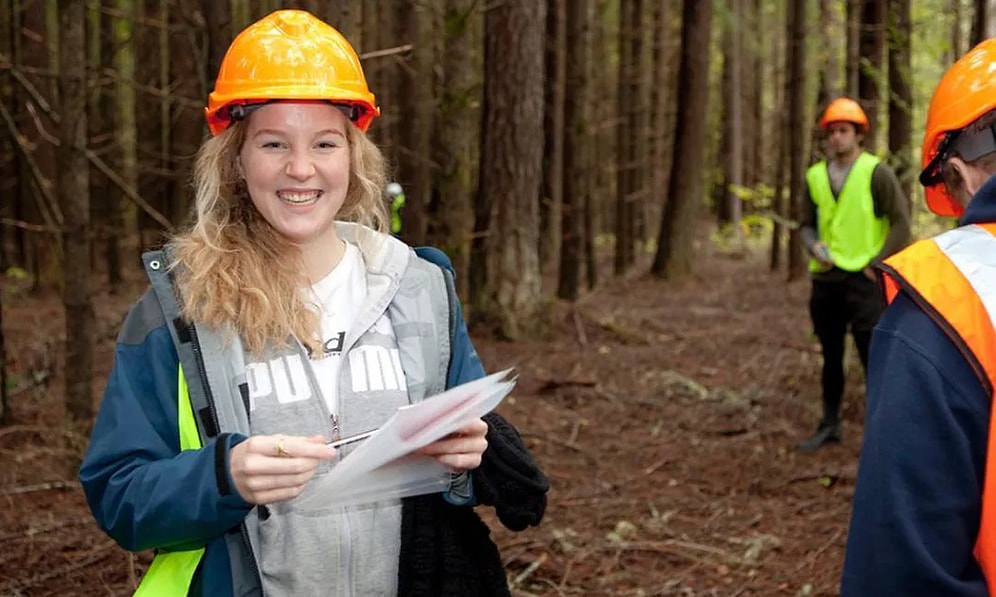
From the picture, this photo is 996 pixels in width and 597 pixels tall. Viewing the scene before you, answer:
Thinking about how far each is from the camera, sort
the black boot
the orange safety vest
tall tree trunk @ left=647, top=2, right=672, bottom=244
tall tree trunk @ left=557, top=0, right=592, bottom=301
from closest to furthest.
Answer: the orange safety vest → the black boot → tall tree trunk @ left=557, top=0, right=592, bottom=301 → tall tree trunk @ left=647, top=2, right=672, bottom=244

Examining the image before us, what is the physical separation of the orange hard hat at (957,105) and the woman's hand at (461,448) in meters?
1.00

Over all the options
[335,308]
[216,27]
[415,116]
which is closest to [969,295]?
[335,308]

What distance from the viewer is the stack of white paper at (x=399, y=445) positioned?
186 centimetres

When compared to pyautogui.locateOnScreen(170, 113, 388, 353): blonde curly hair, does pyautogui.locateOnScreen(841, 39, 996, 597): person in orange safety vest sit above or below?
below

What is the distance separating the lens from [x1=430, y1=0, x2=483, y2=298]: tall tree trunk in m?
10.7

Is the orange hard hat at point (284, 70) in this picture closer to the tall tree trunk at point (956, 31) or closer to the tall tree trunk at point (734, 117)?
the tall tree trunk at point (956, 31)

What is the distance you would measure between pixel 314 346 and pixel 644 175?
2202cm

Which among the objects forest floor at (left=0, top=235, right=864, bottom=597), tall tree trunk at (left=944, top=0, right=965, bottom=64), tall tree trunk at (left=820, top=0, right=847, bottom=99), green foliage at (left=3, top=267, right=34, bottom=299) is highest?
tall tree trunk at (left=820, top=0, right=847, bottom=99)

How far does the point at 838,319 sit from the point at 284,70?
594cm

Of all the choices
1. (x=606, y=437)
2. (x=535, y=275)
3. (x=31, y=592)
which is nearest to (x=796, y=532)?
(x=606, y=437)

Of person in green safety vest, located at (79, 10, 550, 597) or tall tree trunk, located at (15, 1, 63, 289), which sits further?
tall tree trunk, located at (15, 1, 63, 289)

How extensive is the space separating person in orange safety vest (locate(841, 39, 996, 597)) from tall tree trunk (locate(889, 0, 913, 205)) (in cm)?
719

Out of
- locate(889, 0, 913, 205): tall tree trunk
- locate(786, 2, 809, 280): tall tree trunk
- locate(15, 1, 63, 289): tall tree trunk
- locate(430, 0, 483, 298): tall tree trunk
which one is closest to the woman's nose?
locate(889, 0, 913, 205): tall tree trunk

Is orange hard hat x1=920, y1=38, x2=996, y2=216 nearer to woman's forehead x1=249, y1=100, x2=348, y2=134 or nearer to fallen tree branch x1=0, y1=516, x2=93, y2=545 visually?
woman's forehead x1=249, y1=100, x2=348, y2=134
